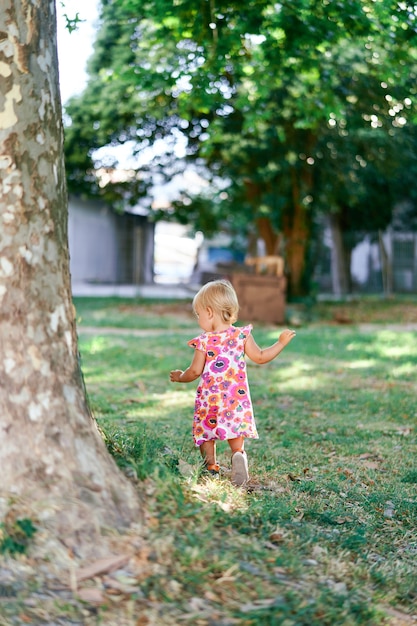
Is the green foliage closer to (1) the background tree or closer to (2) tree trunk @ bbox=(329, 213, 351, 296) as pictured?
(1) the background tree

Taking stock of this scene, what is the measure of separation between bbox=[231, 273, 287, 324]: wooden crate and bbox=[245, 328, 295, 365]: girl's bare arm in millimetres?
11136

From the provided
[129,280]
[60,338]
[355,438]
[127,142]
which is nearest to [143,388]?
[355,438]

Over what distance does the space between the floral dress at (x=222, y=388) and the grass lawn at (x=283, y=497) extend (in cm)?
24

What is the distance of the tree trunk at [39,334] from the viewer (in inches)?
123

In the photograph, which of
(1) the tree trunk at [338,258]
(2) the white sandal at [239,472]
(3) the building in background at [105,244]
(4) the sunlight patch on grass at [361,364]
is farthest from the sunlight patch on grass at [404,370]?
(1) the tree trunk at [338,258]

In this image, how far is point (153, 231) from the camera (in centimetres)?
3784

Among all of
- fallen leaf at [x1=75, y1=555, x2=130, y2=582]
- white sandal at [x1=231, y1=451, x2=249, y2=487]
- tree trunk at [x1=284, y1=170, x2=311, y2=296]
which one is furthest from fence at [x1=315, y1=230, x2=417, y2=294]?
fallen leaf at [x1=75, y1=555, x2=130, y2=582]

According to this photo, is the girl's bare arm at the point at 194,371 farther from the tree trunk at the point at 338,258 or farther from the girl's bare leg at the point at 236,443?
the tree trunk at the point at 338,258

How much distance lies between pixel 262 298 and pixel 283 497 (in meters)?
11.5

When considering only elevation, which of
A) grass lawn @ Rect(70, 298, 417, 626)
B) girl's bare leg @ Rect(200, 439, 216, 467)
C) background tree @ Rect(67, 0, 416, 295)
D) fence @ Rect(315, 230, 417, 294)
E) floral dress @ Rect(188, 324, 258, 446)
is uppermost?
background tree @ Rect(67, 0, 416, 295)

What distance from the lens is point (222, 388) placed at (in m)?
4.57

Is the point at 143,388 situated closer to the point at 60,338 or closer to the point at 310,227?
the point at 60,338

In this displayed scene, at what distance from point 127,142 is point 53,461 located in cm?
1922

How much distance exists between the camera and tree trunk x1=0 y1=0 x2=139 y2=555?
3123 millimetres
